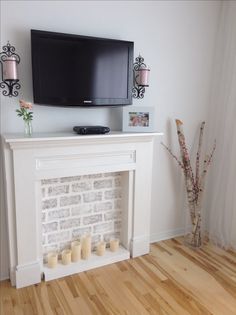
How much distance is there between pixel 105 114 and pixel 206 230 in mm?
1647

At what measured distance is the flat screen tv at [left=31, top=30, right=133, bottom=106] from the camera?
6.64 feet

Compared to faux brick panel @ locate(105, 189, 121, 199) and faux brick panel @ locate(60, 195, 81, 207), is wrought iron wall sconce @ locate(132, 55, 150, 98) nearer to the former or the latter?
faux brick panel @ locate(105, 189, 121, 199)

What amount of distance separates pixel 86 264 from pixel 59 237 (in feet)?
1.02

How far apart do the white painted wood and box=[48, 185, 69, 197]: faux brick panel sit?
1.88ft

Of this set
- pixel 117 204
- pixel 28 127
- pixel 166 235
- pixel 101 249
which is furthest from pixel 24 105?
pixel 166 235

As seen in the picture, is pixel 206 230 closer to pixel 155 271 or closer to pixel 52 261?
pixel 155 271

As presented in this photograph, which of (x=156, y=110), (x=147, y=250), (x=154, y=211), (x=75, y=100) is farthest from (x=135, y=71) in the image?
(x=147, y=250)

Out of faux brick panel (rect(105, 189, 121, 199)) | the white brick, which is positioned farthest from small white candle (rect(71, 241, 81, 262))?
faux brick panel (rect(105, 189, 121, 199))

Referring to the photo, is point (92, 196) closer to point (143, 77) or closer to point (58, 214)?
point (58, 214)

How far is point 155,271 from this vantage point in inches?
93.4

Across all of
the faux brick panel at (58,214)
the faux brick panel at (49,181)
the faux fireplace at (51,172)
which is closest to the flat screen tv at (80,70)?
the faux fireplace at (51,172)

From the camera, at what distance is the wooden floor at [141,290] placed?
1.94 metres

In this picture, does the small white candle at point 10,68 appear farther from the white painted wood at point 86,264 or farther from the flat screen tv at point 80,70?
the white painted wood at point 86,264

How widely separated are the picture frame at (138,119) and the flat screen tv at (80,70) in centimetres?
8
